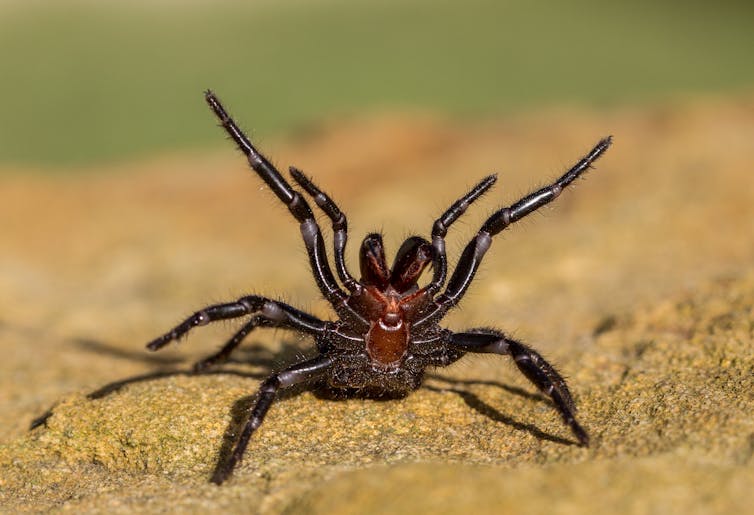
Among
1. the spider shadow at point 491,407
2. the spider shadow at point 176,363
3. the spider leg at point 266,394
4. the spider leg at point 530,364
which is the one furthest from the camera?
the spider shadow at point 176,363

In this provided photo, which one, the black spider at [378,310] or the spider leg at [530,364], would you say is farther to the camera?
the black spider at [378,310]

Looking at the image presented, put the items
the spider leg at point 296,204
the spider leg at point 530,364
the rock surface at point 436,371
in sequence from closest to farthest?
the rock surface at point 436,371, the spider leg at point 530,364, the spider leg at point 296,204

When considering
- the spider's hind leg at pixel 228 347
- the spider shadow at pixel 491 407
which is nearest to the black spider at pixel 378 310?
the spider shadow at pixel 491 407

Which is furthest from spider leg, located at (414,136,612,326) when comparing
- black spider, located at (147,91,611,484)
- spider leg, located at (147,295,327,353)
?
spider leg, located at (147,295,327,353)

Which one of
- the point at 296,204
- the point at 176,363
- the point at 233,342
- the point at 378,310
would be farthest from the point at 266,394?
the point at 176,363

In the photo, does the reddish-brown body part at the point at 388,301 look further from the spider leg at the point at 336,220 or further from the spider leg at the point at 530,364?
the spider leg at the point at 530,364

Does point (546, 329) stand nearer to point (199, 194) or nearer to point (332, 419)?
point (332, 419)

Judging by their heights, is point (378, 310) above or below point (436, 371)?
above

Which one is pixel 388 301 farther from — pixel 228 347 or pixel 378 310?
pixel 228 347

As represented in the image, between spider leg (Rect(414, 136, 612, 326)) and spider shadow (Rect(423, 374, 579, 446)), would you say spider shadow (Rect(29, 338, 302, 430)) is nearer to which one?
spider shadow (Rect(423, 374, 579, 446))
